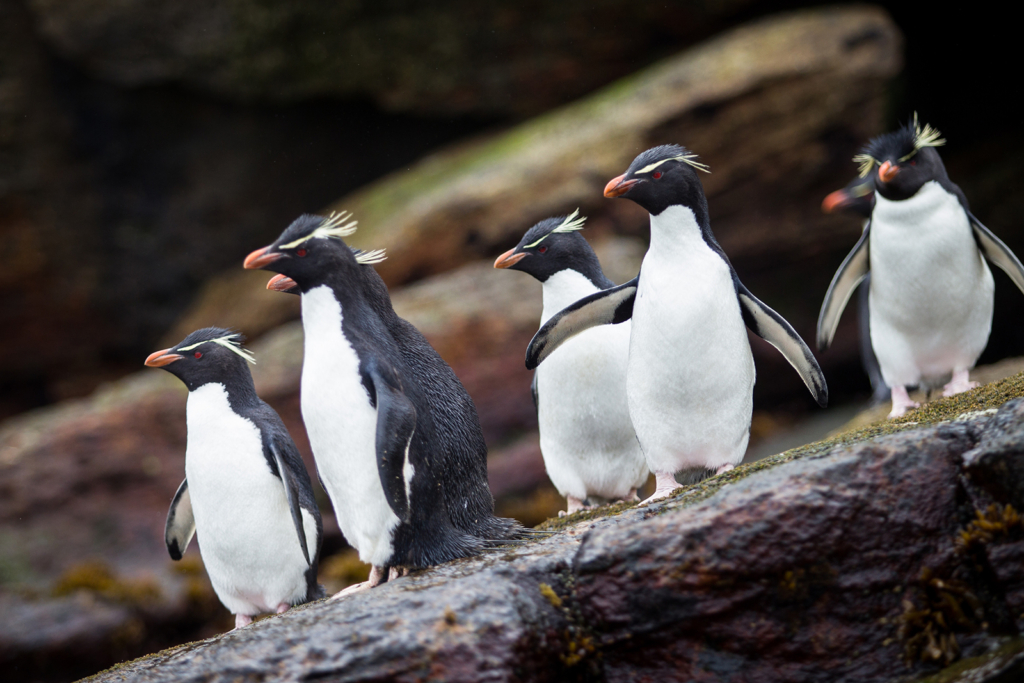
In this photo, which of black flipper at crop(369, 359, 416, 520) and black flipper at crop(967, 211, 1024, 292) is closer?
black flipper at crop(369, 359, 416, 520)

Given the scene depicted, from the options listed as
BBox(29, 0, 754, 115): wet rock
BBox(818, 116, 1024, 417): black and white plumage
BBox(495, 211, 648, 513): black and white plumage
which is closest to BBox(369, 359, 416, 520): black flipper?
BBox(495, 211, 648, 513): black and white plumage

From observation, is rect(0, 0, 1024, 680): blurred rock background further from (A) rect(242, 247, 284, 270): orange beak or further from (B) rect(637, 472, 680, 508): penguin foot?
(A) rect(242, 247, 284, 270): orange beak

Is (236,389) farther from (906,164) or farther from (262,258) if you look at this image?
(906,164)

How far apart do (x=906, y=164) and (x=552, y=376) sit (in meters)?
2.29

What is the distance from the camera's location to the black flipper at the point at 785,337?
3.67 m

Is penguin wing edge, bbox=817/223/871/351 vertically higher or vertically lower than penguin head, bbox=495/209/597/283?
lower

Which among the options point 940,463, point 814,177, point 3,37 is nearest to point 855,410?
point 814,177

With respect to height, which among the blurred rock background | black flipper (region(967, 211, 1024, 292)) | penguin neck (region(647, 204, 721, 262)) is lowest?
black flipper (region(967, 211, 1024, 292))

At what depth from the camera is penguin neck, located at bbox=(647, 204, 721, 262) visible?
363cm

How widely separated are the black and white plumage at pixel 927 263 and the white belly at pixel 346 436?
109 inches

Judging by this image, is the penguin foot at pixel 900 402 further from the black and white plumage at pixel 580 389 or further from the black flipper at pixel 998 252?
the black and white plumage at pixel 580 389

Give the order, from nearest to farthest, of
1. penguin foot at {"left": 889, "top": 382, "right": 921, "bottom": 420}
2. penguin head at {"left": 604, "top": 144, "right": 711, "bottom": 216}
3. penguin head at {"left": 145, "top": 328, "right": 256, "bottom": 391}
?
penguin head at {"left": 604, "top": 144, "right": 711, "bottom": 216}
penguin head at {"left": 145, "top": 328, "right": 256, "bottom": 391}
penguin foot at {"left": 889, "top": 382, "right": 921, "bottom": 420}

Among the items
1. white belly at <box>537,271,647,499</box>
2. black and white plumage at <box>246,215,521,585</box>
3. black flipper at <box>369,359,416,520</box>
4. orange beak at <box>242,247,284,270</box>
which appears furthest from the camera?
white belly at <box>537,271,647,499</box>

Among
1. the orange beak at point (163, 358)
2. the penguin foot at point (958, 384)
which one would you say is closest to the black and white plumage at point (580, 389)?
the orange beak at point (163, 358)
